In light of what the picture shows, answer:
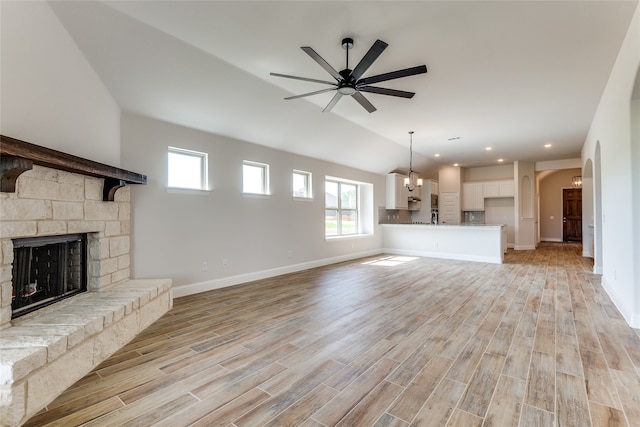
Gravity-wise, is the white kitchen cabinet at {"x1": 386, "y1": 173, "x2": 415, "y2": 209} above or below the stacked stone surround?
above

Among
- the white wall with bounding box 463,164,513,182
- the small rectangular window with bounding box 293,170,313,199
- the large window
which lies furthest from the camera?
the white wall with bounding box 463,164,513,182

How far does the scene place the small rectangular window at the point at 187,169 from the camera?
4.19 meters

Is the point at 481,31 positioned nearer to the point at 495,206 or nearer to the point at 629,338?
the point at 629,338

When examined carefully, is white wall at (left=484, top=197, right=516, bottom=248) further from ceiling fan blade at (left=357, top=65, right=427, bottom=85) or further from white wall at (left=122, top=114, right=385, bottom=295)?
ceiling fan blade at (left=357, top=65, right=427, bottom=85)

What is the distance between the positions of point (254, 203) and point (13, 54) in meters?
3.30

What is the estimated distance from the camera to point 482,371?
7.10 ft

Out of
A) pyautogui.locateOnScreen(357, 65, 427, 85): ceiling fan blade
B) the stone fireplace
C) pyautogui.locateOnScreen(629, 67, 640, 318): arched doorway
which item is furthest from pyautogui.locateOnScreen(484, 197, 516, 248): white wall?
the stone fireplace

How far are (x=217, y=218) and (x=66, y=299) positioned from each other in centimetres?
212

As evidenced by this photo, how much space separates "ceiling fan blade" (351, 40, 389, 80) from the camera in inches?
89.2

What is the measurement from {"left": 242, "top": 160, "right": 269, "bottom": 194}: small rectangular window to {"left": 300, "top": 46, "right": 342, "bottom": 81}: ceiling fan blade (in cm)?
268

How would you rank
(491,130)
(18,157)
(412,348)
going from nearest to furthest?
(18,157) → (412,348) → (491,130)

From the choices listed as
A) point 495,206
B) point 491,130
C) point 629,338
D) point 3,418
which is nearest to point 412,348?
point 629,338

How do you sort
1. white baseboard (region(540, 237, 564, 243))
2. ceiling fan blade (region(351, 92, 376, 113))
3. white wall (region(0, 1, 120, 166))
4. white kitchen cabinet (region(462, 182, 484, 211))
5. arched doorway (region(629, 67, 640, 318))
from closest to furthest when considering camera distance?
white wall (region(0, 1, 120, 166)) → arched doorway (region(629, 67, 640, 318)) → ceiling fan blade (region(351, 92, 376, 113)) → white kitchen cabinet (region(462, 182, 484, 211)) → white baseboard (region(540, 237, 564, 243))

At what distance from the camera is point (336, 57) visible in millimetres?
3227
